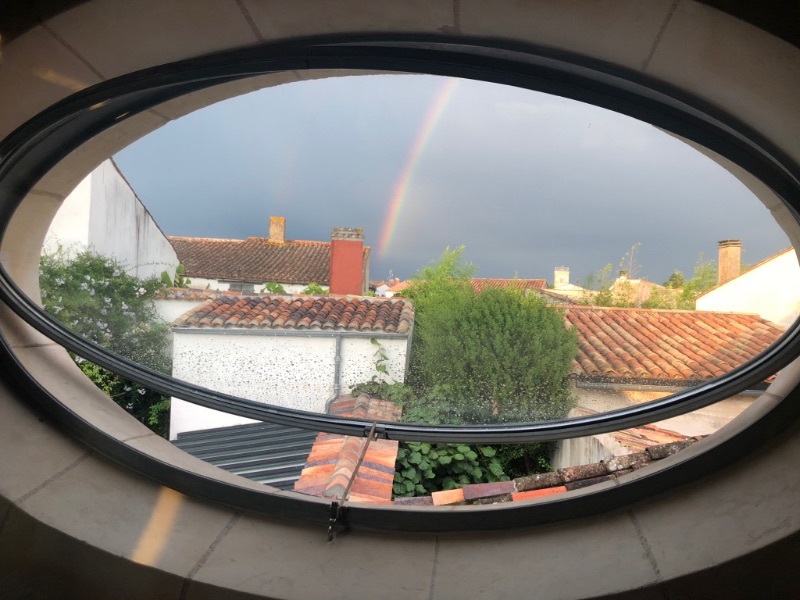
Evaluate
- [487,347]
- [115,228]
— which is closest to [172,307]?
[115,228]

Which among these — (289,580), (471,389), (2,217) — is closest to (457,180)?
(471,389)

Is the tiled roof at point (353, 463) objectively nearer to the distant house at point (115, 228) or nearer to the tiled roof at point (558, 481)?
the tiled roof at point (558, 481)

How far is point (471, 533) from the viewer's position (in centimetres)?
78

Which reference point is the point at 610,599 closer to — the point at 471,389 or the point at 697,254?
the point at 471,389

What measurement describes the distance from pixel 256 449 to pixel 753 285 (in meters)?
2.34

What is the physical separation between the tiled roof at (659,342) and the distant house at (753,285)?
84mm

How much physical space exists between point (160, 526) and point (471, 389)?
3.92ft

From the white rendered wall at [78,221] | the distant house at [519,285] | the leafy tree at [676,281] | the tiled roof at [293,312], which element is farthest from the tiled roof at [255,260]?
the leafy tree at [676,281]

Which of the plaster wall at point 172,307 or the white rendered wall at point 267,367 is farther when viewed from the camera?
the plaster wall at point 172,307

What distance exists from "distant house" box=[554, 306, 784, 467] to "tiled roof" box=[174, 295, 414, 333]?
2.79 feet

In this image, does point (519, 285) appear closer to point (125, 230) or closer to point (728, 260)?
point (728, 260)

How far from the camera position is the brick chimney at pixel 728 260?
242 cm

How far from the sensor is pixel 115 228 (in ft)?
14.8

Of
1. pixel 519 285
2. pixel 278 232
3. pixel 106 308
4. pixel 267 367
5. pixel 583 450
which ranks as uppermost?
pixel 278 232
